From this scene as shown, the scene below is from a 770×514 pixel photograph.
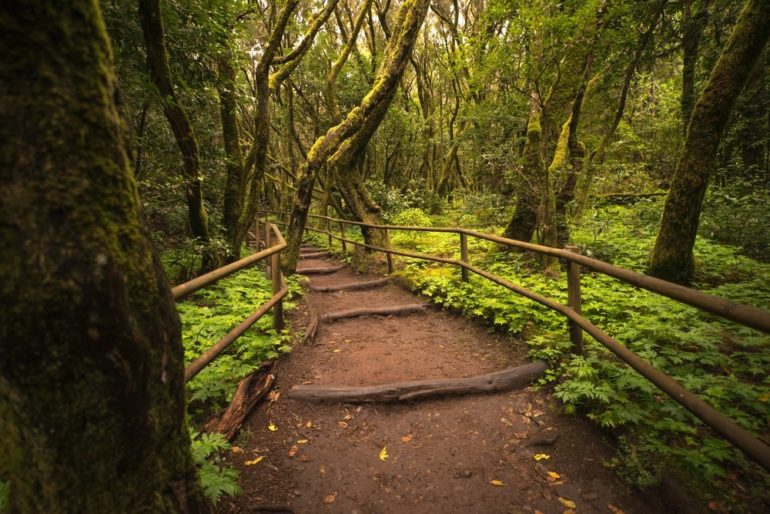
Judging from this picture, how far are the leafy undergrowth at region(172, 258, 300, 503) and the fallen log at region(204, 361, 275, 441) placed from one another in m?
0.09

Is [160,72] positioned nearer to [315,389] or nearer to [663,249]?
[315,389]

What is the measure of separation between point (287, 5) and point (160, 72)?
3.01 metres

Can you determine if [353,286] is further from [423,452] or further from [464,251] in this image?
[423,452]

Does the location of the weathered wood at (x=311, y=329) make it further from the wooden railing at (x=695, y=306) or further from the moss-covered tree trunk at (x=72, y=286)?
the moss-covered tree trunk at (x=72, y=286)

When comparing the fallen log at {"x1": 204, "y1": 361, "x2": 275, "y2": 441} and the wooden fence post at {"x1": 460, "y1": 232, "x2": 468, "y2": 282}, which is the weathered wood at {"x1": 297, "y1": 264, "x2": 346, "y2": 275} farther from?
the fallen log at {"x1": 204, "y1": 361, "x2": 275, "y2": 441}

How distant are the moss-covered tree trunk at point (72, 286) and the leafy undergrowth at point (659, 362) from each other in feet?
9.28

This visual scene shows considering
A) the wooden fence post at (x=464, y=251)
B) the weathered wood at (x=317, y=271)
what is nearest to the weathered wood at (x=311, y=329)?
the wooden fence post at (x=464, y=251)

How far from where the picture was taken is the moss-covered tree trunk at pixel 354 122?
6.91m

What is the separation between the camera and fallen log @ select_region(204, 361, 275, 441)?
2.85 m

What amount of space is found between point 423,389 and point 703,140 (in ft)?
15.5

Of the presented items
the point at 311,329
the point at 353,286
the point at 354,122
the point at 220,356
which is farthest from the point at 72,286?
the point at 354,122

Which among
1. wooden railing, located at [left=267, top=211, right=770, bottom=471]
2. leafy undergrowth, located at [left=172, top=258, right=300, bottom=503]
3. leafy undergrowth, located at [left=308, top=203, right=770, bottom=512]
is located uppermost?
wooden railing, located at [left=267, top=211, right=770, bottom=471]

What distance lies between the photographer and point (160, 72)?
4.50 m

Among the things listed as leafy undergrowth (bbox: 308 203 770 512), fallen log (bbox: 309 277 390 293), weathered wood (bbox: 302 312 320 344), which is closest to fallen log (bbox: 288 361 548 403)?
leafy undergrowth (bbox: 308 203 770 512)
